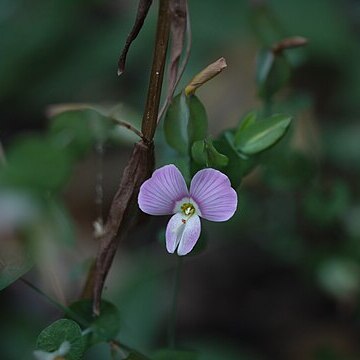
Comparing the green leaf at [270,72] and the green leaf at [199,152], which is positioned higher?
the green leaf at [199,152]

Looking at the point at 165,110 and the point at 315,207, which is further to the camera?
the point at 315,207

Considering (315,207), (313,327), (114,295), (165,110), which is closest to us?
(165,110)

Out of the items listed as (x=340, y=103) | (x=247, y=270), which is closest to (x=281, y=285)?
(x=247, y=270)

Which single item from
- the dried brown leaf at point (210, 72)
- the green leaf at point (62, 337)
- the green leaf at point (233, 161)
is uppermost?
the dried brown leaf at point (210, 72)

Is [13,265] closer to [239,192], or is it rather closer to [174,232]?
[174,232]

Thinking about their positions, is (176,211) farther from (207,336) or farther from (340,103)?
(340,103)

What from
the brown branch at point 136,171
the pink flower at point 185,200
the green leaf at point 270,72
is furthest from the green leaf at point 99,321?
the green leaf at point 270,72

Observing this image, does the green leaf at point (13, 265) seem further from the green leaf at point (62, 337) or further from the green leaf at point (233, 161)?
the green leaf at point (233, 161)
